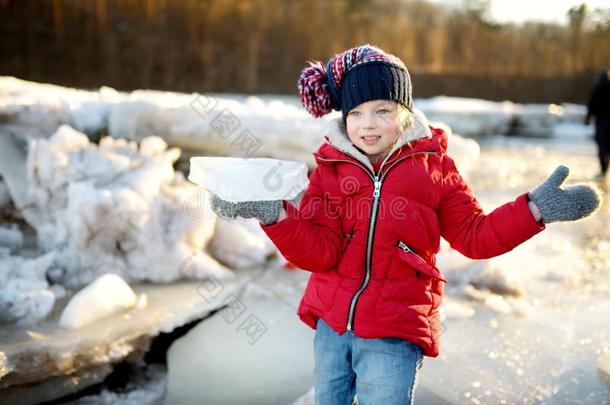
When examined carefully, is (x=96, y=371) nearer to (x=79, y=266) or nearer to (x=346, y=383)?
(x=79, y=266)

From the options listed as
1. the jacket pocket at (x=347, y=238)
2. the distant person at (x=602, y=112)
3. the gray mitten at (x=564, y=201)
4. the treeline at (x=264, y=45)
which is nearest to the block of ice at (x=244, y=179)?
the jacket pocket at (x=347, y=238)

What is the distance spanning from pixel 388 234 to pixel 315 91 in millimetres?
543

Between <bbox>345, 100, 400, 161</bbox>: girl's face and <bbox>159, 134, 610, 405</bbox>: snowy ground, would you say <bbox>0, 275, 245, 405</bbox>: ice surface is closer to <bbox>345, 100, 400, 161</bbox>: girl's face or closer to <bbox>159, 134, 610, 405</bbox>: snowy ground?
<bbox>159, 134, 610, 405</bbox>: snowy ground

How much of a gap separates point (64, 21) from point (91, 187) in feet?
61.7

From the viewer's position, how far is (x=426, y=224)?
1549 mm

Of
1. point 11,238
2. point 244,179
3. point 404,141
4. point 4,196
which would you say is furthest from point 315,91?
point 4,196

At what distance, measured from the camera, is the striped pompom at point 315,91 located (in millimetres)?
1723

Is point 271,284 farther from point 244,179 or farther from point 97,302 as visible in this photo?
point 244,179

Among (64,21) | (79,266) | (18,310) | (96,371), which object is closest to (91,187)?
(79,266)

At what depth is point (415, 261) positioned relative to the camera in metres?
1.49

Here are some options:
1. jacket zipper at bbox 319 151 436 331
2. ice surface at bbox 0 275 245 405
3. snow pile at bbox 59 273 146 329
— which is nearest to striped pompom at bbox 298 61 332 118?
jacket zipper at bbox 319 151 436 331

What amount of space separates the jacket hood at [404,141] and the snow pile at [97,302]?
1.56 m

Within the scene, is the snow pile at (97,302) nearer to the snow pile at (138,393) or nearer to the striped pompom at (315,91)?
the snow pile at (138,393)

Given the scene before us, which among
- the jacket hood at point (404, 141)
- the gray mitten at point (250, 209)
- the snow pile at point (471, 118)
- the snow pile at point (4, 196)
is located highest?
the jacket hood at point (404, 141)
